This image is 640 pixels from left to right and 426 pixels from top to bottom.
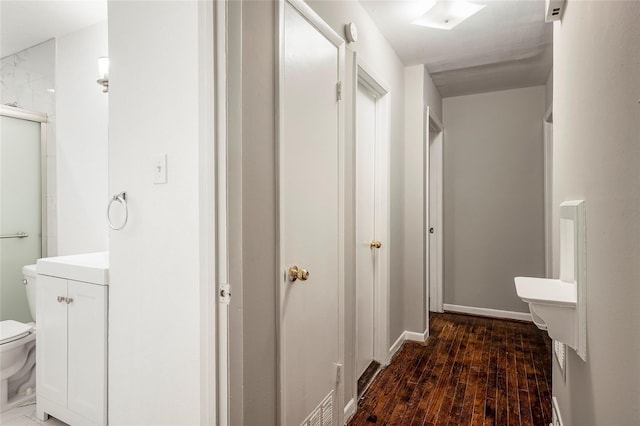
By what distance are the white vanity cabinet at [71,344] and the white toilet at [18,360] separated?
12.5 inches

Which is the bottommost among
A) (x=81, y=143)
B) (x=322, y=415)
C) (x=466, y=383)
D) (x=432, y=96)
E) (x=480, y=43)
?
(x=466, y=383)

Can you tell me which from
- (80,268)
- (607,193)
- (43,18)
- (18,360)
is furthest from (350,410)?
(43,18)

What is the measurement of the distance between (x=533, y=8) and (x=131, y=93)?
243 centimetres

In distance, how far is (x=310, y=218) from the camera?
1593 mm

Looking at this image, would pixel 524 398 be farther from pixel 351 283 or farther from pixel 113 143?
pixel 113 143

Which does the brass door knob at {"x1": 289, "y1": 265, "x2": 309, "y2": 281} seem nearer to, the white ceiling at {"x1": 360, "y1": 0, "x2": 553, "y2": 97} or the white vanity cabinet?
the white vanity cabinet

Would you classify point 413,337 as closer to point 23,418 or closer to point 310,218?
point 310,218

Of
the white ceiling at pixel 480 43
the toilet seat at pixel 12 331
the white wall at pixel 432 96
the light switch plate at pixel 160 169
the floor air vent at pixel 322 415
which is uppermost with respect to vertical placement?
the white ceiling at pixel 480 43

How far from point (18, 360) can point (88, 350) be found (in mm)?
940

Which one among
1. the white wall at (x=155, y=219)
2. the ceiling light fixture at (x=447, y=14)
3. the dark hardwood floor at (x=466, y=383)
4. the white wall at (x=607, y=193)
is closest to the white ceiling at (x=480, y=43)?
the ceiling light fixture at (x=447, y=14)

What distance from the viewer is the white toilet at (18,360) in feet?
6.69

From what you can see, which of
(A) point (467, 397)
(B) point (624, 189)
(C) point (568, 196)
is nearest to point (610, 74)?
(B) point (624, 189)

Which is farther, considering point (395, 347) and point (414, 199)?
point (414, 199)

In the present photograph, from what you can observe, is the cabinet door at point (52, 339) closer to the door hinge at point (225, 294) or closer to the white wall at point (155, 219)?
the white wall at point (155, 219)
